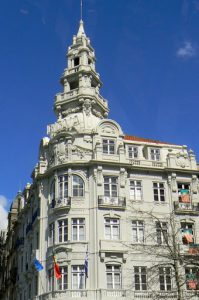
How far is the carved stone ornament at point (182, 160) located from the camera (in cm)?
4932

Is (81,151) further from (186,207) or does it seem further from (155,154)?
(186,207)

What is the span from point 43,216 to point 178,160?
14429 mm

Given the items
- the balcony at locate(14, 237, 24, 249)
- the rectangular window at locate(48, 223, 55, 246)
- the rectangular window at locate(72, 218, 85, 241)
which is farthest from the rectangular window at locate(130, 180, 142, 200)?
the balcony at locate(14, 237, 24, 249)

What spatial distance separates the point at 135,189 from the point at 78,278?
34.0 ft

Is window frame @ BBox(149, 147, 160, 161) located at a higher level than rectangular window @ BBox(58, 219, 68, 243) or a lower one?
higher

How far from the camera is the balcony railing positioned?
47000 mm

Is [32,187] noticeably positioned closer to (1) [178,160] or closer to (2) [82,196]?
(2) [82,196]

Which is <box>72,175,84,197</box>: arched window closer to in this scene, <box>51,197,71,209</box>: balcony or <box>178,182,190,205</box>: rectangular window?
<box>51,197,71,209</box>: balcony

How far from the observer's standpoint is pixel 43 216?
47.7 metres

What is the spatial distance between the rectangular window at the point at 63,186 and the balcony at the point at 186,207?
10499 millimetres

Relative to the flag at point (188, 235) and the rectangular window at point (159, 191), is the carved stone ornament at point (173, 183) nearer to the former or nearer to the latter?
the rectangular window at point (159, 191)

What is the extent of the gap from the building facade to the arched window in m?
0.09

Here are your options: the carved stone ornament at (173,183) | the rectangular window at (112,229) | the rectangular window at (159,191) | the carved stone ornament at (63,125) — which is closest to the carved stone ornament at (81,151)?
the carved stone ornament at (63,125)

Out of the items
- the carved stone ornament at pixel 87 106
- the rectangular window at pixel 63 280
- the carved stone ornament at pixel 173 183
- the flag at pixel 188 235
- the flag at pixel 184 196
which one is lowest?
the rectangular window at pixel 63 280
